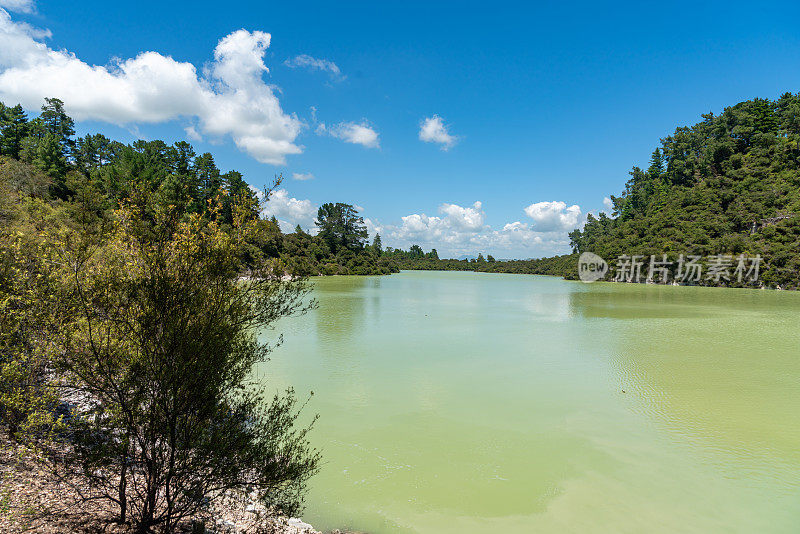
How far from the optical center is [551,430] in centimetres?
954

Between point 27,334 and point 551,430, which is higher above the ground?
→ point 27,334

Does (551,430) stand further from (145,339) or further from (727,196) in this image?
(727,196)

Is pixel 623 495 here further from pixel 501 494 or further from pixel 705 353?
pixel 705 353

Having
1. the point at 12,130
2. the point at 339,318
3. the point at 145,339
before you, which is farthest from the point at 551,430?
the point at 12,130

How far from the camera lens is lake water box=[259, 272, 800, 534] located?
20.7 ft

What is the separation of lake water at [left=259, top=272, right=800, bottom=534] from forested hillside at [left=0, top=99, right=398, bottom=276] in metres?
4.48

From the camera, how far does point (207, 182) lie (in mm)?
58969

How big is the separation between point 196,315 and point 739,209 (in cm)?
8133

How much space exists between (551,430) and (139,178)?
11939 millimetres

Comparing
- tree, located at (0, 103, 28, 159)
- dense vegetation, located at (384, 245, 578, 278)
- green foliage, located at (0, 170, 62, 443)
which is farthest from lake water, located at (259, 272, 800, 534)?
dense vegetation, located at (384, 245, 578, 278)

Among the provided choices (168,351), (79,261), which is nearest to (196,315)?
(168,351)

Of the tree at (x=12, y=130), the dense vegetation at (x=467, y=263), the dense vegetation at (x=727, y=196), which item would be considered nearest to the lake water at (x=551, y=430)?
the dense vegetation at (x=727, y=196)

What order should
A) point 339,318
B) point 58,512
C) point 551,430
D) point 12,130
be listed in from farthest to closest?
point 12,130 → point 339,318 → point 551,430 → point 58,512

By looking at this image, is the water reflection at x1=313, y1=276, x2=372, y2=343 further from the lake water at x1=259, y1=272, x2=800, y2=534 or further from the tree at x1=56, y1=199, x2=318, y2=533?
the tree at x1=56, y1=199, x2=318, y2=533
